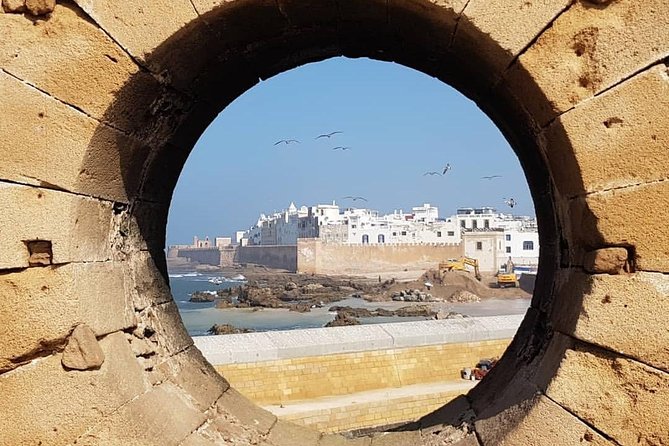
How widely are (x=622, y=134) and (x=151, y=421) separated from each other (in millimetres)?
2516

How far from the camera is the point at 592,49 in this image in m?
2.73

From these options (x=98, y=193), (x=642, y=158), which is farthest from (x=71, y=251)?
(x=642, y=158)

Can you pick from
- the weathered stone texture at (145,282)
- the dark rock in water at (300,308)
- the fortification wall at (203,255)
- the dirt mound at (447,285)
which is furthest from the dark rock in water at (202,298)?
the fortification wall at (203,255)

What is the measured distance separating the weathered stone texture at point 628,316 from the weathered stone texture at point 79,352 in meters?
2.19

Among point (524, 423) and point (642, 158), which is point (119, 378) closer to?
point (524, 423)

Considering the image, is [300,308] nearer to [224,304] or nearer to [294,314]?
[294,314]

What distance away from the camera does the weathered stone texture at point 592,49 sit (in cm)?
266

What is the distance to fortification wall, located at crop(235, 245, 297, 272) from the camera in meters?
85.8

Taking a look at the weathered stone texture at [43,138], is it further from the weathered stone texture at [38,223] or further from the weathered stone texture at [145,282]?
the weathered stone texture at [145,282]

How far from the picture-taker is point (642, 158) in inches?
105

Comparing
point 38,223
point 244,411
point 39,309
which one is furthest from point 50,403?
point 244,411

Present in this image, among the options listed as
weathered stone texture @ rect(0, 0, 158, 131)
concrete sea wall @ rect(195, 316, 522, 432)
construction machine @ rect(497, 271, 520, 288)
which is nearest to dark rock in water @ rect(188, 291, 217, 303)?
construction machine @ rect(497, 271, 520, 288)

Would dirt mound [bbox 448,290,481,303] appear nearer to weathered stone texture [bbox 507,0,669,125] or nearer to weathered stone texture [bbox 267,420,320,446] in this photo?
weathered stone texture [bbox 267,420,320,446]

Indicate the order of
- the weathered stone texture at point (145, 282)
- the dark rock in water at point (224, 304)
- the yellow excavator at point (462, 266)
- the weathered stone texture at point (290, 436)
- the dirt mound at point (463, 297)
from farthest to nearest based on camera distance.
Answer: the yellow excavator at point (462, 266) → the dark rock in water at point (224, 304) → the dirt mound at point (463, 297) → the weathered stone texture at point (290, 436) → the weathered stone texture at point (145, 282)
